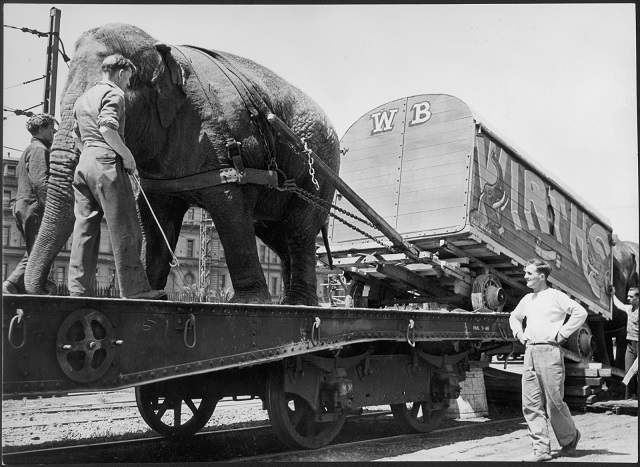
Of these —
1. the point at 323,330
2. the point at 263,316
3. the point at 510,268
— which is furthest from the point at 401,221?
the point at 263,316

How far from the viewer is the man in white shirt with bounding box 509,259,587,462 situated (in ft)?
20.7

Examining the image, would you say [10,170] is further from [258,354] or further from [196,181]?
[258,354]

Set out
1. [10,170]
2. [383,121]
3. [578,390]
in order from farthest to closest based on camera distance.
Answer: [383,121], [578,390], [10,170]

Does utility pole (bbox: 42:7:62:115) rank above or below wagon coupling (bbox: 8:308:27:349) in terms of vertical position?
above

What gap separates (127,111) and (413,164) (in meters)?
4.60

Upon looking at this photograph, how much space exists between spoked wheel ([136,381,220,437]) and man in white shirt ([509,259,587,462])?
2752mm

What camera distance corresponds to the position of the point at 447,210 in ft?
29.8

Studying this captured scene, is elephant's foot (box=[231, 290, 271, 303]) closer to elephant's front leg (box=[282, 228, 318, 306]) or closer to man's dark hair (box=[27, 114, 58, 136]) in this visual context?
elephant's front leg (box=[282, 228, 318, 306])

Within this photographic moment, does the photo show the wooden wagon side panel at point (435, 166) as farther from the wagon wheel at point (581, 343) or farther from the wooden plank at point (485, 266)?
the wagon wheel at point (581, 343)

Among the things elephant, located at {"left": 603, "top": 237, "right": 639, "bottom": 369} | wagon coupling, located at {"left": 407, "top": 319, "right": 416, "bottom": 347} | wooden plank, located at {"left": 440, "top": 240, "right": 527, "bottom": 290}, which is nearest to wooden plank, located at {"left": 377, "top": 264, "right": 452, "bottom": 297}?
wooden plank, located at {"left": 440, "top": 240, "right": 527, "bottom": 290}

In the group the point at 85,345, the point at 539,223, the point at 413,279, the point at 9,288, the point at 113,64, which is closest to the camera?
the point at 85,345

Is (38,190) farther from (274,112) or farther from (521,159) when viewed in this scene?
(521,159)

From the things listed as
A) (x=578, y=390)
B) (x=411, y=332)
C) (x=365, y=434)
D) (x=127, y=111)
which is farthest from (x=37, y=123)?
(x=578, y=390)

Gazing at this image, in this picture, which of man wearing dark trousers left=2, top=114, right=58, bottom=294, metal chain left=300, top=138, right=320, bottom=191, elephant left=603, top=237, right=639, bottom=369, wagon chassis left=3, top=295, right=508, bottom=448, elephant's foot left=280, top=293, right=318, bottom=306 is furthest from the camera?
elephant left=603, top=237, right=639, bottom=369
